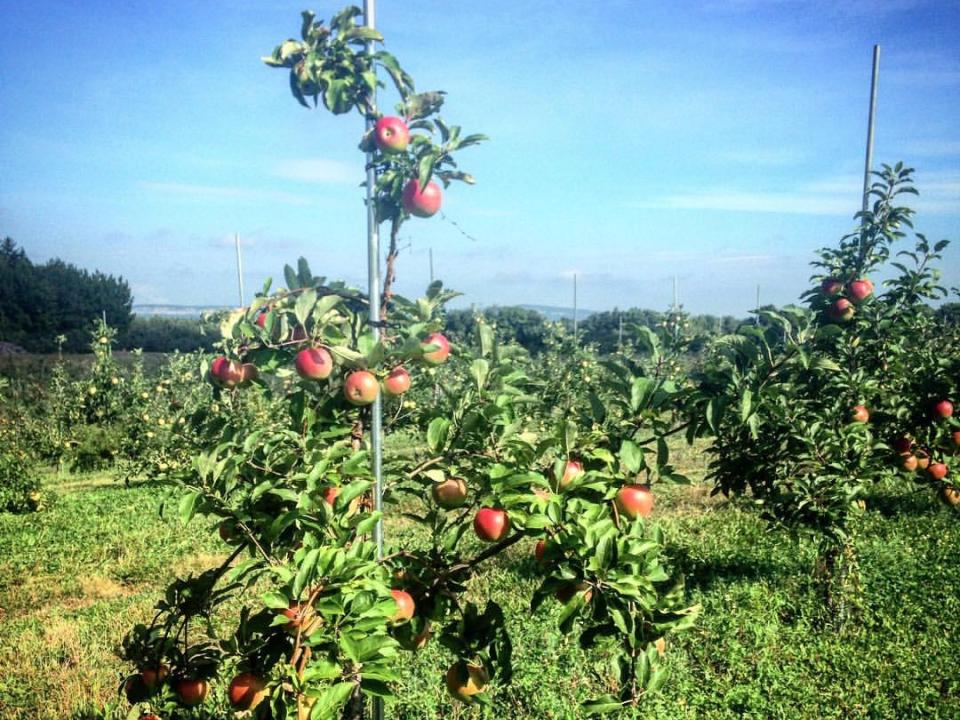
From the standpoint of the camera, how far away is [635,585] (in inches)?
59.4

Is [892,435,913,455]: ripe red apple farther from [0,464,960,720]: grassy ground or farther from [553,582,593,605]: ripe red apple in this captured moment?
[553,582,593,605]: ripe red apple

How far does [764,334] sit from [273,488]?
143 centimetres

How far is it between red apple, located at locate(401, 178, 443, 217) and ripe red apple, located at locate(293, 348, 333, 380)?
0.48 m

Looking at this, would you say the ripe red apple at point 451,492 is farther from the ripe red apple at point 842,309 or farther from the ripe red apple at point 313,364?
the ripe red apple at point 842,309

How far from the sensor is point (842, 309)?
3715 millimetres

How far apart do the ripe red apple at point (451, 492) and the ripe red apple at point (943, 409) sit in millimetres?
3719

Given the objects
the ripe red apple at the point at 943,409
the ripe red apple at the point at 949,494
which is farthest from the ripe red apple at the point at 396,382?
the ripe red apple at the point at 949,494

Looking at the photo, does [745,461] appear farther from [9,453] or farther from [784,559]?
[9,453]

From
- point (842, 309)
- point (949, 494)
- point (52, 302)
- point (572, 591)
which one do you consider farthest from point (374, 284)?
point (52, 302)

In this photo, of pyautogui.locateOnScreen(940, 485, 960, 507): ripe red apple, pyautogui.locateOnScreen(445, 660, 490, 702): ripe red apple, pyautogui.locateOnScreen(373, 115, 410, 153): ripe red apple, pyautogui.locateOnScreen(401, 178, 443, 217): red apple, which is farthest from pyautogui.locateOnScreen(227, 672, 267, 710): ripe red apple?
pyautogui.locateOnScreen(940, 485, 960, 507): ripe red apple

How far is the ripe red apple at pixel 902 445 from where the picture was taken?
14.3 ft

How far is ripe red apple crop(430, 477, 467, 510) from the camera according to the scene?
1.86 meters

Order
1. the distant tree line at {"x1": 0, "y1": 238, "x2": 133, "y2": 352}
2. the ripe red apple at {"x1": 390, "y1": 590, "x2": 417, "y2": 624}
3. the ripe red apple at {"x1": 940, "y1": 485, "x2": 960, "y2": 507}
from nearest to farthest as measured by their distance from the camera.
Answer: the ripe red apple at {"x1": 390, "y1": 590, "x2": 417, "y2": 624} < the ripe red apple at {"x1": 940, "y1": 485, "x2": 960, "y2": 507} < the distant tree line at {"x1": 0, "y1": 238, "x2": 133, "y2": 352}

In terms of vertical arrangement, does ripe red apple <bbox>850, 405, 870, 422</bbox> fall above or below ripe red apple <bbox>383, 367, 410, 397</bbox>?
Result: below
